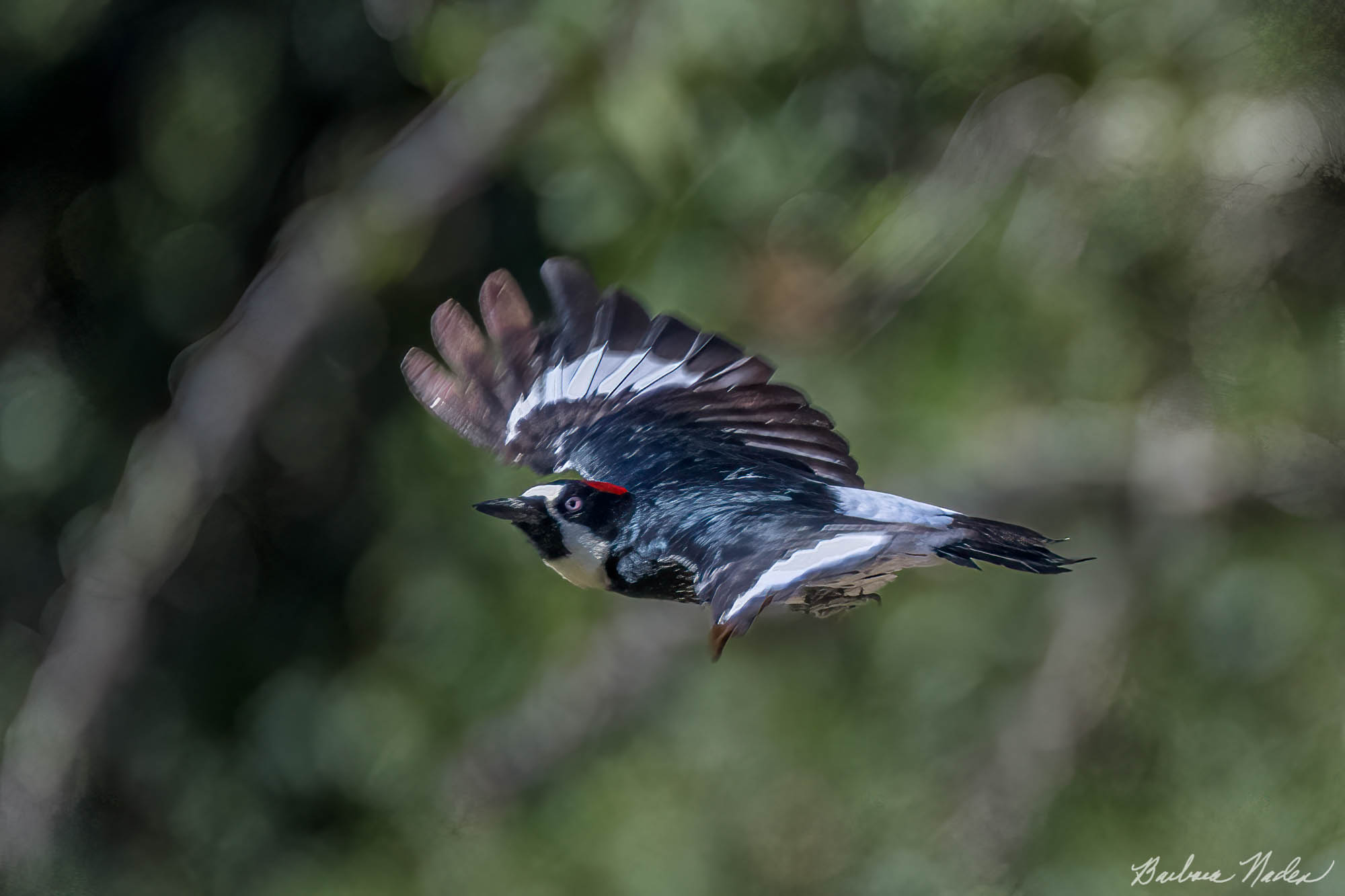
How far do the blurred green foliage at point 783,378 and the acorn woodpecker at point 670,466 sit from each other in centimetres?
142

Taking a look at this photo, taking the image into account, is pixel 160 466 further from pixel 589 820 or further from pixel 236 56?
pixel 589 820

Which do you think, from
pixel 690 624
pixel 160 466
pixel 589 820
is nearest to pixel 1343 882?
pixel 690 624

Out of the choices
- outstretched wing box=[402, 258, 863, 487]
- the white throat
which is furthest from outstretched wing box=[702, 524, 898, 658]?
outstretched wing box=[402, 258, 863, 487]

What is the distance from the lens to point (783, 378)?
10.9 ft

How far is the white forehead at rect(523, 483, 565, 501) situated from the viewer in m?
1.45

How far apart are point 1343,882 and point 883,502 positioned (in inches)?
88.6

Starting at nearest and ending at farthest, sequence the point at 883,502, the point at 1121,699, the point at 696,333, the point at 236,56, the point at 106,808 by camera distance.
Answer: the point at 883,502
the point at 696,333
the point at 1121,699
the point at 236,56
the point at 106,808

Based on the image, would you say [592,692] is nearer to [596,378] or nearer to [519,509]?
[596,378]

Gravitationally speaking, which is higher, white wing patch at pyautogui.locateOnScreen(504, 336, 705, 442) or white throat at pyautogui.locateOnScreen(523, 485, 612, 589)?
white wing patch at pyautogui.locateOnScreen(504, 336, 705, 442)

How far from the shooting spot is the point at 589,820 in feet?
12.9

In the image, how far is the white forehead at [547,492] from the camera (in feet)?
4.75

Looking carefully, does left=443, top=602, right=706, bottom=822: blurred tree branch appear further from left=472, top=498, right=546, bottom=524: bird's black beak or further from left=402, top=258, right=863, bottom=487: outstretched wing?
left=472, top=498, right=546, bottom=524: bird's black beak
